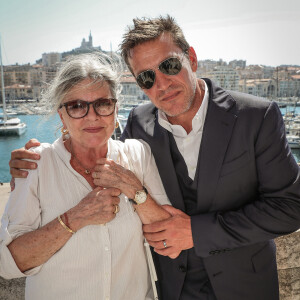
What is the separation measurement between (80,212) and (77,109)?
1.62 feet

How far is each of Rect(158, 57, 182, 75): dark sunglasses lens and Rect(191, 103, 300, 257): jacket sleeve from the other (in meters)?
0.54

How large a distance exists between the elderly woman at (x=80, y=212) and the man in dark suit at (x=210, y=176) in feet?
0.52

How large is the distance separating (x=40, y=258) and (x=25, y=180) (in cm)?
35

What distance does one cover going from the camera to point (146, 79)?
5.64 feet

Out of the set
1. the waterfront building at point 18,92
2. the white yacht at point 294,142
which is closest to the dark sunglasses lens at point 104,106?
the white yacht at point 294,142

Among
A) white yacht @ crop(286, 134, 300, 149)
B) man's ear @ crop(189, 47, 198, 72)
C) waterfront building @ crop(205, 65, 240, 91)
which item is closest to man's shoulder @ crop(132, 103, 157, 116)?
man's ear @ crop(189, 47, 198, 72)

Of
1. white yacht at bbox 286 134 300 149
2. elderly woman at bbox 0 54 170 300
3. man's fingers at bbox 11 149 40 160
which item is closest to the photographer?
elderly woman at bbox 0 54 170 300

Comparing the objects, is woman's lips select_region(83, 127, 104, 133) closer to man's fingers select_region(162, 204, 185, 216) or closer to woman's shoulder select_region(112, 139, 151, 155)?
woman's shoulder select_region(112, 139, 151, 155)

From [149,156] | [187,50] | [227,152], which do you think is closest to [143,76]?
[187,50]

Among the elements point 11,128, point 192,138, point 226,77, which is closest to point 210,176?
point 192,138

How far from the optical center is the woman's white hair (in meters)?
1.48

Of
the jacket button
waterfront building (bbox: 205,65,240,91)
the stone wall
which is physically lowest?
the stone wall

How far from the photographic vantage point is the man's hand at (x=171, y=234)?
4.93 ft

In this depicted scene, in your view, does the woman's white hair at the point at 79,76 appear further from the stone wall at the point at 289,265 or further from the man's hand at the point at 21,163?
the stone wall at the point at 289,265
